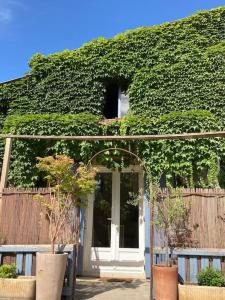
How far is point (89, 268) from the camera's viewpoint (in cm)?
881

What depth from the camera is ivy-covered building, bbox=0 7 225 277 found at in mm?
8711

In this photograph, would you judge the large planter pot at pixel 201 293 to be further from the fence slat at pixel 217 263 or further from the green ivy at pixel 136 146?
the green ivy at pixel 136 146

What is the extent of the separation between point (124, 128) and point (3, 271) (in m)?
4.36

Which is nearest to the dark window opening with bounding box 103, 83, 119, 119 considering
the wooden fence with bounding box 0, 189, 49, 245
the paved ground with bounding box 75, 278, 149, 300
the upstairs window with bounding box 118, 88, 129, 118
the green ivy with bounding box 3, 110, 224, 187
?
the upstairs window with bounding box 118, 88, 129, 118

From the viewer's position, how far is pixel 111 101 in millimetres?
10758

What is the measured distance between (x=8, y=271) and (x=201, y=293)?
10.6ft

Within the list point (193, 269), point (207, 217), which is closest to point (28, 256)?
point (193, 269)

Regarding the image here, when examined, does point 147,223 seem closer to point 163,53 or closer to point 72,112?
point 72,112

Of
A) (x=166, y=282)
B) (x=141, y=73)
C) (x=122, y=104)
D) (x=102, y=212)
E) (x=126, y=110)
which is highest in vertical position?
(x=141, y=73)

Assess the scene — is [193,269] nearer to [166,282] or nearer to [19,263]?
[166,282]

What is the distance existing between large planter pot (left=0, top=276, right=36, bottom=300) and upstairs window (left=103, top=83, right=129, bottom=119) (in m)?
5.62

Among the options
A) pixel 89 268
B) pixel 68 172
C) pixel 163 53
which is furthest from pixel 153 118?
pixel 89 268

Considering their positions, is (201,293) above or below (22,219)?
below

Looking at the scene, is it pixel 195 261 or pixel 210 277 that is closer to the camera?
pixel 210 277
